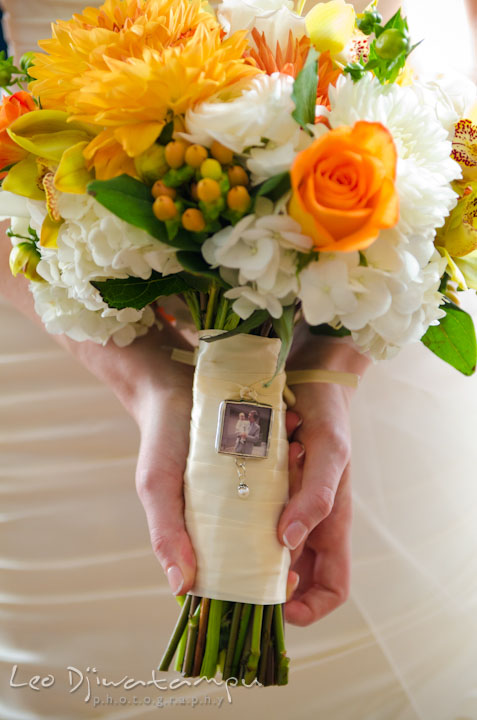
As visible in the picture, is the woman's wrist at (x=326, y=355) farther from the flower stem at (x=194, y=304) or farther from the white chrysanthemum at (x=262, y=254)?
the white chrysanthemum at (x=262, y=254)

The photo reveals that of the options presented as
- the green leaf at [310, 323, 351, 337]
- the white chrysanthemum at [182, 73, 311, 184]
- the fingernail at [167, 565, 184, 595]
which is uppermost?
the white chrysanthemum at [182, 73, 311, 184]

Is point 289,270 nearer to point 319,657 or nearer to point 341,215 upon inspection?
point 341,215

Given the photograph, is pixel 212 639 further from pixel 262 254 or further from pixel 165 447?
pixel 262 254

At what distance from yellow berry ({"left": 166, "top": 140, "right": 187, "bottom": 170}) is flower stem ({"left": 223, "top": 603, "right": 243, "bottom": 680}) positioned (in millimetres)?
475

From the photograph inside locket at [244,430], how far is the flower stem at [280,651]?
0.19 m

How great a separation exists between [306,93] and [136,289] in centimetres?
26

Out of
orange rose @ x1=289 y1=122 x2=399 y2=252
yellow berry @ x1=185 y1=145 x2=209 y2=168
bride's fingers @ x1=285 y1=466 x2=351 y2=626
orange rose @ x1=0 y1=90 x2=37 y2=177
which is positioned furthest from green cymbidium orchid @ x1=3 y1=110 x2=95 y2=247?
bride's fingers @ x1=285 y1=466 x2=351 y2=626

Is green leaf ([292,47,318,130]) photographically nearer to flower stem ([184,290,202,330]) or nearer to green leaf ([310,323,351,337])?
flower stem ([184,290,202,330])

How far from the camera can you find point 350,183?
0.52m

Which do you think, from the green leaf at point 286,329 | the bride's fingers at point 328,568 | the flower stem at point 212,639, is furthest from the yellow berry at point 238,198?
the bride's fingers at point 328,568

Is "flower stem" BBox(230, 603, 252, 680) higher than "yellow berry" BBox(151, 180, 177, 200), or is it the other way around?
"yellow berry" BBox(151, 180, 177, 200)

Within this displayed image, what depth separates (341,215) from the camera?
1.68ft

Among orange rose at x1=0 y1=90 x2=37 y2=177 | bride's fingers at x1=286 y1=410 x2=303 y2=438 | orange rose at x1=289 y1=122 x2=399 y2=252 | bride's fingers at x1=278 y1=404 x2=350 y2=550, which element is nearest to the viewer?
orange rose at x1=289 y1=122 x2=399 y2=252

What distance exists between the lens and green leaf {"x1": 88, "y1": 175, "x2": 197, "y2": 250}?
554mm
